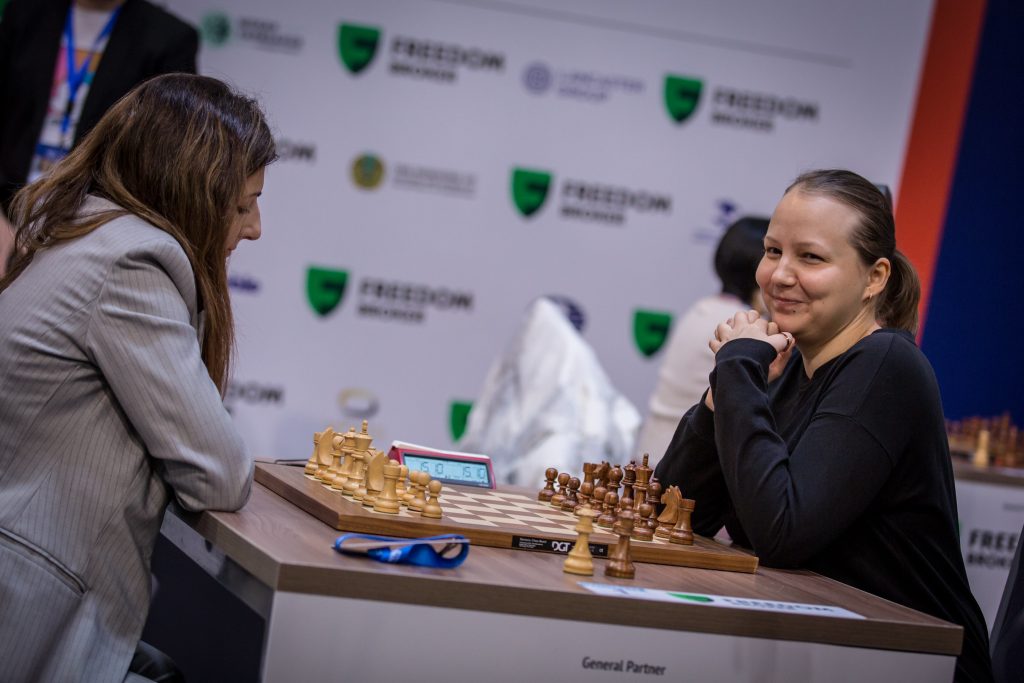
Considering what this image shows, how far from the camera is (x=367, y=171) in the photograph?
20.6ft

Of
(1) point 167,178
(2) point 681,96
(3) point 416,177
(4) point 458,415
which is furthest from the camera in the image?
(2) point 681,96

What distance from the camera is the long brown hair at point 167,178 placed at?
6.77 ft

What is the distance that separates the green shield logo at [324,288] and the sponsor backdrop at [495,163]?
0.01m

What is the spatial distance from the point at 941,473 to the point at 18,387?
1.64 meters

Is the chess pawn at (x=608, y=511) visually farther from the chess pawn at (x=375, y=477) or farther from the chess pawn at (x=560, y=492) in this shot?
the chess pawn at (x=375, y=477)

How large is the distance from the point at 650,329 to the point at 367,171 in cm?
179

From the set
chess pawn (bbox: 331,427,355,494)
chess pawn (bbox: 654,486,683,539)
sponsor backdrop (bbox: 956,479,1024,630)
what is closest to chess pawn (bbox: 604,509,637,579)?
chess pawn (bbox: 654,486,683,539)

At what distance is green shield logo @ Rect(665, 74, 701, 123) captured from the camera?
661 centimetres

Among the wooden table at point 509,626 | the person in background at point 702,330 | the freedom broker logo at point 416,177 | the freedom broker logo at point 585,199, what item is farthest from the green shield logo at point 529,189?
the wooden table at point 509,626

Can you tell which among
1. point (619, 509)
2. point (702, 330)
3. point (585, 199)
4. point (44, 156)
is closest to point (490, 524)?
point (619, 509)

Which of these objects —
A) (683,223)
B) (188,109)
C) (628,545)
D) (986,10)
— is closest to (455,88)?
(683,223)

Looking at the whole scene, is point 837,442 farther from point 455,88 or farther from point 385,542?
point 455,88

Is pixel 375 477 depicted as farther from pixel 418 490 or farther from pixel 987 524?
pixel 987 524

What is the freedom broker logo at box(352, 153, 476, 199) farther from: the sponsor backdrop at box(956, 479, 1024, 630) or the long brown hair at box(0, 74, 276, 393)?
the long brown hair at box(0, 74, 276, 393)
